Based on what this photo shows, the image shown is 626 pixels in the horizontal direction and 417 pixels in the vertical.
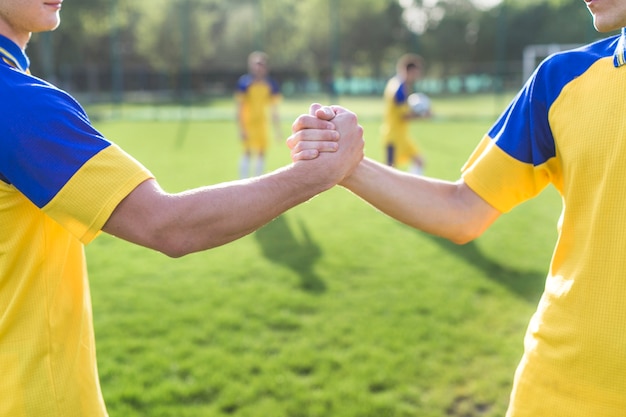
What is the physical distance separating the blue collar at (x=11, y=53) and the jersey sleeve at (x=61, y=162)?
18 cm

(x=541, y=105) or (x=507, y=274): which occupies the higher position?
(x=541, y=105)

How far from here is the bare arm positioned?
1465 millimetres

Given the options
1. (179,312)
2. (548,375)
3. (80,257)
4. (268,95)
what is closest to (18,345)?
(80,257)

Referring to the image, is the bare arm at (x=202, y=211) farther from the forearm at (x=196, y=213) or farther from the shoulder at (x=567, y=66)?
the shoulder at (x=567, y=66)

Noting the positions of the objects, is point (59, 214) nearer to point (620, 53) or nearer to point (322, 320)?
point (620, 53)

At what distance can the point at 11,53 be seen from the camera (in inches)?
61.6

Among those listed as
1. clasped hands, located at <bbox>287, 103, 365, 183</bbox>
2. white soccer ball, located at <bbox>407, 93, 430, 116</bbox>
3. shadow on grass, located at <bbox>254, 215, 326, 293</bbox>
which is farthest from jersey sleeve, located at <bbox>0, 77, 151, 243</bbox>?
white soccer ball, located at <bbox>407, 93, 430, 116</bbox>

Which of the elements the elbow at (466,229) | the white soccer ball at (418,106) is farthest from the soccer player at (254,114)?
the elbow at (466,229)

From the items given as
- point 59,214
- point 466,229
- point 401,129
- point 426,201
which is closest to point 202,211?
point 59,214

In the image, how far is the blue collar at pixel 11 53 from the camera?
1.54 meters

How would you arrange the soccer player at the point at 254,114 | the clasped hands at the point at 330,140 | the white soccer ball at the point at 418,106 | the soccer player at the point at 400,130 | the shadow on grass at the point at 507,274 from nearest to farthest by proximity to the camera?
the clasped hands at the point at 330,140 → the shadow on grass at the point at 507,274 → the soccer player at the point at 400,130 → the white soccer ball at the point at 418,106 → the soccer player at the point at 254,114

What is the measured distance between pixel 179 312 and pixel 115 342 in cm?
72

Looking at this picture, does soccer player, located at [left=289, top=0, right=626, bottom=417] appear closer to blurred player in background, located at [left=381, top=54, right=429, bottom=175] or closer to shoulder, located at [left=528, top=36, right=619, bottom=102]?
shoulder, located at [left=528, top=36, right=619, bottom=102]

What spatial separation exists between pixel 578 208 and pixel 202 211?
981 mm
